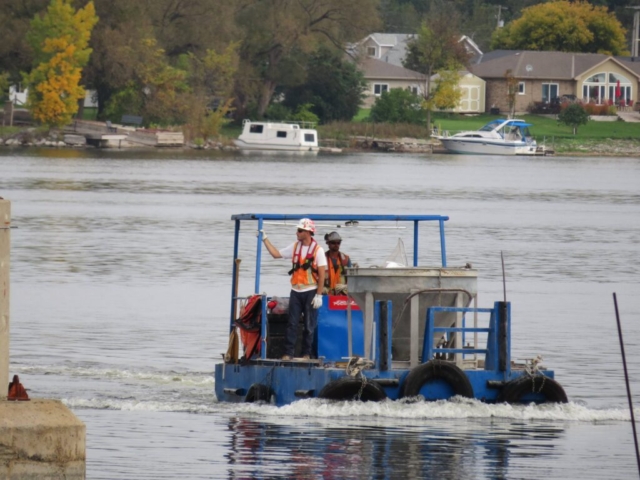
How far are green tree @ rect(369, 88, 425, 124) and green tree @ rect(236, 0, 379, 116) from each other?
6.10m

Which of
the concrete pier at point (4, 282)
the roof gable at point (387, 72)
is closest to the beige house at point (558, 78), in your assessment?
the roof gable at point (387, 72)

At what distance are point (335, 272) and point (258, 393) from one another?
155 centimetres

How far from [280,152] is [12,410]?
104m

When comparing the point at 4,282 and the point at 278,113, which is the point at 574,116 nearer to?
the point at 278,113

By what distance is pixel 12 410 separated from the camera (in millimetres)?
12305

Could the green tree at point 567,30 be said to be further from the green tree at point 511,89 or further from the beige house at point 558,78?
the green tree at point 511,89

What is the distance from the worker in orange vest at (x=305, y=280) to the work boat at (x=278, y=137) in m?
96.1

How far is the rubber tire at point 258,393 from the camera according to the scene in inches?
705

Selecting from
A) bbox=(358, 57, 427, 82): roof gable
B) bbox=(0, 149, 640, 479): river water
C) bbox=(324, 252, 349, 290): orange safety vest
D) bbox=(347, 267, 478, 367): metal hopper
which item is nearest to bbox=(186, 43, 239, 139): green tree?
bbox=(358, 57, 427, 82): roof gable

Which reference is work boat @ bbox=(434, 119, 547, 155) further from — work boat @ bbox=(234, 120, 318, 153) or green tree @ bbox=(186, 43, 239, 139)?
green tree @ bbox=(186, 43, 239, 139)

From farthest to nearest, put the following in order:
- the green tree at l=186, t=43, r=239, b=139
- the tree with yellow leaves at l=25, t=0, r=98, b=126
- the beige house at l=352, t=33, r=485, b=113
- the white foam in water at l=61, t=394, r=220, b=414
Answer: the beige house at l=352, t=33, r=485, b=113 → the green tree at l=186, t=43, r=239, b=139 → the tree with yellow leaves at l=25, t=0, r=98, b=126 → the white foam in water at l=61, t=394, r=220, b=414

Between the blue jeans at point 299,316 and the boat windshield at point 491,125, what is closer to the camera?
the blue jeans at point 299,316

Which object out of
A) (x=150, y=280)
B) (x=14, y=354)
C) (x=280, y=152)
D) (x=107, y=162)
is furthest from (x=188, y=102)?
(x=14, y=354)

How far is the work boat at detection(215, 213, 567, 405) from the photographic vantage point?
17.0m
